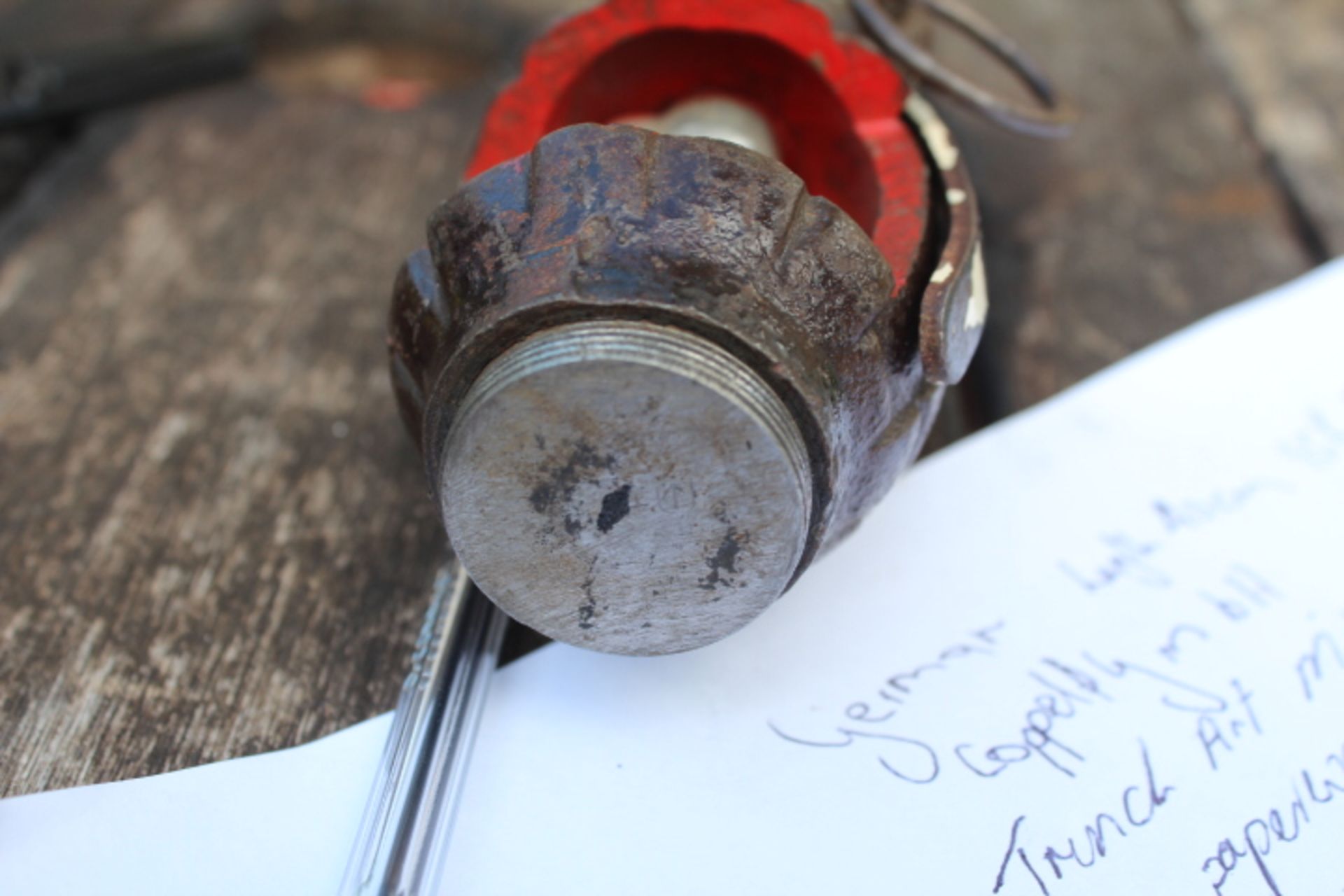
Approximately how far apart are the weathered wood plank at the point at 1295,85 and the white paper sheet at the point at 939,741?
1.28ft

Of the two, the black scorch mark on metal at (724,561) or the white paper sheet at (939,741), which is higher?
the black scorch mark on metal at (724,561)

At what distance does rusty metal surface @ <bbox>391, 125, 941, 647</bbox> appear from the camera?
1.67ft

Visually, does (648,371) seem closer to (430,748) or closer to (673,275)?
(673,275)

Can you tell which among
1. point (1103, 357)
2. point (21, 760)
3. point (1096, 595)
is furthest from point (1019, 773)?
point (21, 760)

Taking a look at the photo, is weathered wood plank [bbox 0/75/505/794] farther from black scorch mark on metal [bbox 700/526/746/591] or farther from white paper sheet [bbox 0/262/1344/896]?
black scorch mark on metal [bbox 700/526/746/591]

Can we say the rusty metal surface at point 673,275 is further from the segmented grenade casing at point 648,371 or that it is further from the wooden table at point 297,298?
the wooden table at point 297,298

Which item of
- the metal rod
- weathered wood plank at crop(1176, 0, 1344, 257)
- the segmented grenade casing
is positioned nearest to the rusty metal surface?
the segmented grenade casing

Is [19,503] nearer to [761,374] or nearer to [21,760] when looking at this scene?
[21,760]

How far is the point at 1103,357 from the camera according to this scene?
97 cm

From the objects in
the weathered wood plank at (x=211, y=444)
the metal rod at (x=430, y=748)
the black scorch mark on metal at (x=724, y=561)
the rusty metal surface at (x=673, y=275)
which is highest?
the rusty metal surface at (x=673, y=275)

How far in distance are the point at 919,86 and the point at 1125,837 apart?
549 millimetres

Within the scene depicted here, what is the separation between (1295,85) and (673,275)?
1.10m

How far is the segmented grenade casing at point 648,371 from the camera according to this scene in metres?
0.50

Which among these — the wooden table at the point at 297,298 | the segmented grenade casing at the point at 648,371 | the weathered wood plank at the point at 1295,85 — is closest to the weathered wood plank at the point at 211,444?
the wooden table at the point at 297,298
